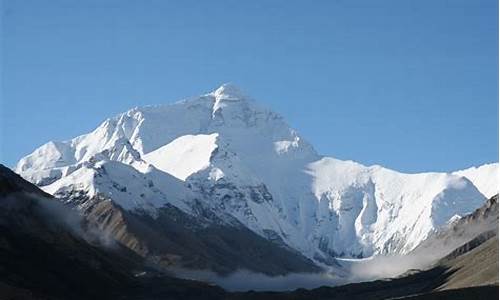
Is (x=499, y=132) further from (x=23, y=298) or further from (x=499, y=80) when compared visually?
(x=23, y=298)

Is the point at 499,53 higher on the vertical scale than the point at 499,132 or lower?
higher

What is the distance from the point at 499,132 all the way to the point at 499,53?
20.7ft

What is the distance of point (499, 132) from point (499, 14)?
9.59 meters

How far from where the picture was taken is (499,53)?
8819 cm

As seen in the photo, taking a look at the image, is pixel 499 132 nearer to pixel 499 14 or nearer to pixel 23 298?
pixel 499 14

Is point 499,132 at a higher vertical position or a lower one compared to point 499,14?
lower

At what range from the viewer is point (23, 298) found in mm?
193125

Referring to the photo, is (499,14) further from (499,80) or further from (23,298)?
(23,298)

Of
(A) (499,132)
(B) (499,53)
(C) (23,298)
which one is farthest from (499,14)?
(C) (23,298)

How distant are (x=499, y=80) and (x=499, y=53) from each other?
215 cm

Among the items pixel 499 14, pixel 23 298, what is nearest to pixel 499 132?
pixel 499 14

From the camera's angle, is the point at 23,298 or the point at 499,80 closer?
the point at 499,80

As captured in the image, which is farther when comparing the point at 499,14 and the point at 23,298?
the point at 23,298

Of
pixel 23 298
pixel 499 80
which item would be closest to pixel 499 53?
pixel 499 80
